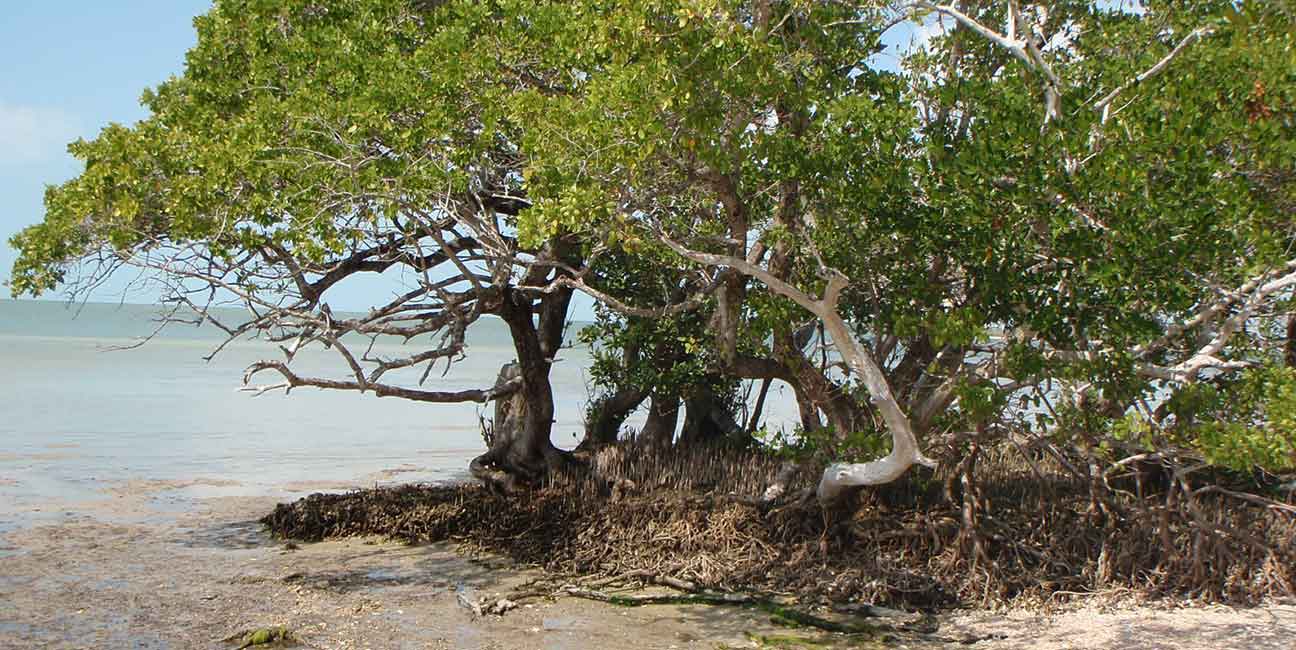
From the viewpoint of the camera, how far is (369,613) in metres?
7.98

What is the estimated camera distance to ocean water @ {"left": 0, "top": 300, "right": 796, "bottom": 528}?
47.3 ft

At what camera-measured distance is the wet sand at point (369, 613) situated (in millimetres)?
7324

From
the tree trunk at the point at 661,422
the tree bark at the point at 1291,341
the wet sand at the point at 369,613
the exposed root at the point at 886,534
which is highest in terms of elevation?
the tree bark at the point at 1291,341

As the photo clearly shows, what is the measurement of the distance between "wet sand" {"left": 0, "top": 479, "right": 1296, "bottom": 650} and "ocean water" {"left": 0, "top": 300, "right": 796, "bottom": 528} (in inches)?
78.4

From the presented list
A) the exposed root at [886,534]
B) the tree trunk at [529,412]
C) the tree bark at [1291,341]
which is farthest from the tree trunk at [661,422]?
the tree bark at [1291,341]

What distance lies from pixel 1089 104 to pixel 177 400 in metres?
23.3

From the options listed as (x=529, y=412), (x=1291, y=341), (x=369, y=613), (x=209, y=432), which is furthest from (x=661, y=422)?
(x=209, y=432)

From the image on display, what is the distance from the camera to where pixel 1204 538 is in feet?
26.6

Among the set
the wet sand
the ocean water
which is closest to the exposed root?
the wet sand

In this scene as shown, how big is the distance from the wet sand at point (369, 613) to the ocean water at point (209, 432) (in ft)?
6.53

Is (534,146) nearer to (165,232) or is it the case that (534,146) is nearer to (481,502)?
(165,232)

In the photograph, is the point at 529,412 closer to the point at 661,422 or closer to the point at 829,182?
the point at 661,422

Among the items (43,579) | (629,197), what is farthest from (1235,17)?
(43,579)

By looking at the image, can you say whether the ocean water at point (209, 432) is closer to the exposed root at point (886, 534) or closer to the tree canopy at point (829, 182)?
the tree canopy at point (829, 182)
